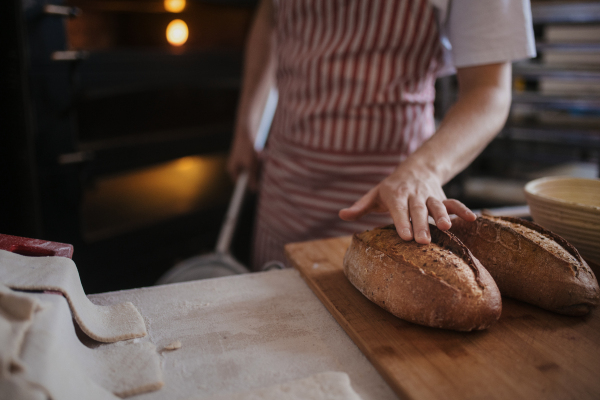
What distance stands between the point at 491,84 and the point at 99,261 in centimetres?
173

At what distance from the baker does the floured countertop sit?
0.26 metres

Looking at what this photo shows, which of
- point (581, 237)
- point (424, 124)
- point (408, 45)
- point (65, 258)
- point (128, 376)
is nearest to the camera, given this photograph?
point (128, 376)

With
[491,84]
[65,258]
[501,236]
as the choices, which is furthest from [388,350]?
[491,84]

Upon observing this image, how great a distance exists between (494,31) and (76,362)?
1.10m

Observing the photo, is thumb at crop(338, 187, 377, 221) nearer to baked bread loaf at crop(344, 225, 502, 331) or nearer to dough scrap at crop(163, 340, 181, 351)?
baked bread loaf at crop(344, 225, 502, 331)

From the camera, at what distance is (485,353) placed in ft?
2.14

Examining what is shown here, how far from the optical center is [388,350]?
25.9 inches

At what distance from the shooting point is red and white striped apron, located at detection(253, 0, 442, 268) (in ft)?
4.08

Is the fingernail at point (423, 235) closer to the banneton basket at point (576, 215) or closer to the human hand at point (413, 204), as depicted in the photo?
the human hand at point (413, 204)

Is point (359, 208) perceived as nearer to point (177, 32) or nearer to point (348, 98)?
point (348, 98)

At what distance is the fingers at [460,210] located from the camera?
2.74ft

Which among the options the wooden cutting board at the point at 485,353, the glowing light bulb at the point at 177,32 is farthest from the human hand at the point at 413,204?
the glowing light bulb at the point at 177,32

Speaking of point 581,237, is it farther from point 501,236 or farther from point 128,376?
point 128,376

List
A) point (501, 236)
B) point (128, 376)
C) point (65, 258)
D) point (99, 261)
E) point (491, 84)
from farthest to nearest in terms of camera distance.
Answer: point (99, 261)
point (491, 84)
point (501, 236)
point (65, 258)
point (128, 376)
